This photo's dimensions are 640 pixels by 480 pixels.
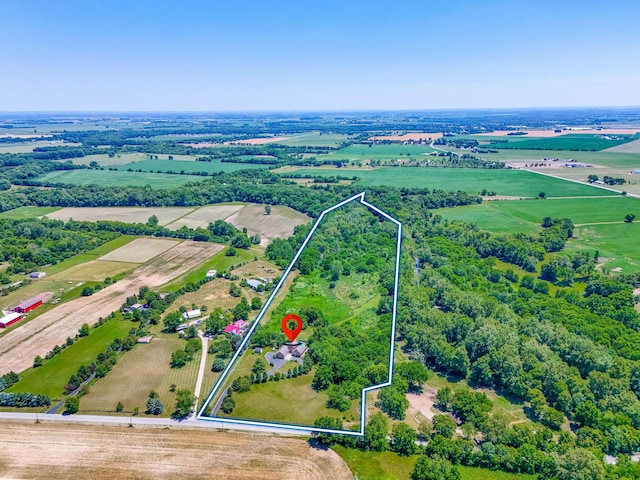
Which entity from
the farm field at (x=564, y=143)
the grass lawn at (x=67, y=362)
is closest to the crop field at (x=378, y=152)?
the farm field at (x=564, y=143)

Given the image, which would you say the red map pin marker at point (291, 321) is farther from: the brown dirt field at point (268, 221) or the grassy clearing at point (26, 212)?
the grassy clearing at point (26, 212)

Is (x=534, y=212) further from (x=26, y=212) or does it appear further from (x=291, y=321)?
(x=26, y=212)

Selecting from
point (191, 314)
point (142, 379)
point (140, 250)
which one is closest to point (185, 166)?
point (140, 250)

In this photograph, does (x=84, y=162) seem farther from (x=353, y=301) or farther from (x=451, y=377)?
(x=353, y=301)

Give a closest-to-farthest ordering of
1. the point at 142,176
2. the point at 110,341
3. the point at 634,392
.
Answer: the point at 634,392 → the point at 110,341 → the point at 142,176

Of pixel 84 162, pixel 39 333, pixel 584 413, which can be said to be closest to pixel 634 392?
pixel 584 413

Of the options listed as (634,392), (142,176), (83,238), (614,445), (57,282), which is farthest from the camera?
(142,176)
